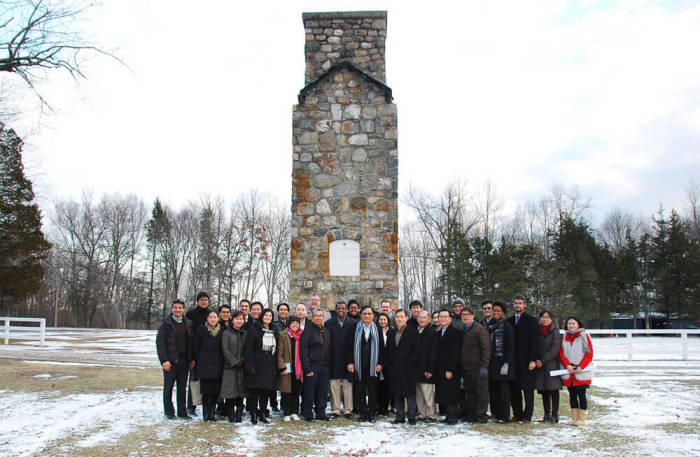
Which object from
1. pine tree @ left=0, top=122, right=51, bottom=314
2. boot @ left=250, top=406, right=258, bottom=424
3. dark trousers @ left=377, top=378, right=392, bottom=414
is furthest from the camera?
pine tree @ left=0, top=122, right=51, bottom=314

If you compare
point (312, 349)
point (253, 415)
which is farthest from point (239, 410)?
point (312, 349)

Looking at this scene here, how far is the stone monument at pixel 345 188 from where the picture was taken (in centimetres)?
891

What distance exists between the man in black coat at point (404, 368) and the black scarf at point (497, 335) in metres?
1.03

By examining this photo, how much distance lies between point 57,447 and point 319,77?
697 centimetres

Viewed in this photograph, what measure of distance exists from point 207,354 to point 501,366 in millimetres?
3858

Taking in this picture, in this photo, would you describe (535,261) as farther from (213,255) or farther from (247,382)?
(247,382)

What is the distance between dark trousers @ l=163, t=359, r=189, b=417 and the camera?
258 inches

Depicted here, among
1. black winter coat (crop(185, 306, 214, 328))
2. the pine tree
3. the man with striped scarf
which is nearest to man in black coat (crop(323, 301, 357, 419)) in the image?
the man with striped scarf

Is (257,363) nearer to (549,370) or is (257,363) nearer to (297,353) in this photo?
(297,353)

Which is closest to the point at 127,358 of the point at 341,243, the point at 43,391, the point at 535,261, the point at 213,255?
the point at 43,391

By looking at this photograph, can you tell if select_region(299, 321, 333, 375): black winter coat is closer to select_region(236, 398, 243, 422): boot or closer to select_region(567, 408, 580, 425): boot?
select_region(236, 398, 243, 422): boot

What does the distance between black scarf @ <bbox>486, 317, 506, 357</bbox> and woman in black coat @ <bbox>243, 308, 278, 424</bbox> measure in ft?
9.57

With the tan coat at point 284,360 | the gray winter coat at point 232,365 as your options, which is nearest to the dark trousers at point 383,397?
the tan coat at point 284,360

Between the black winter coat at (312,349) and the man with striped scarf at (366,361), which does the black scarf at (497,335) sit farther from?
the black winter coat at (312,349)
